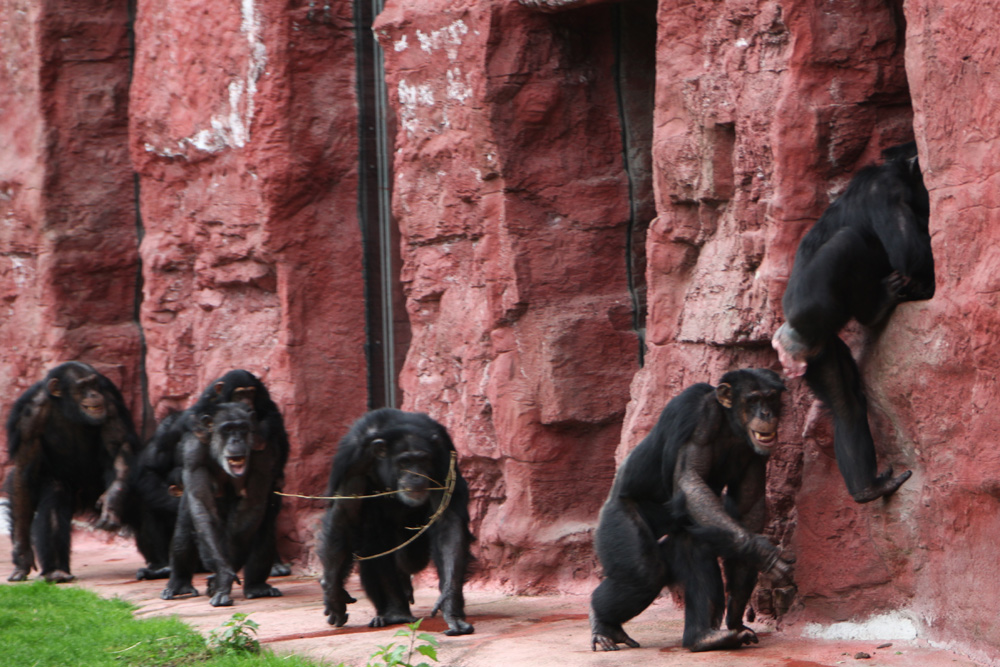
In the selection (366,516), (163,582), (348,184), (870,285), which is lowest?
(163,582)

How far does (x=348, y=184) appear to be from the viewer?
27.8ft

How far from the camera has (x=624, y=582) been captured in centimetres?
515

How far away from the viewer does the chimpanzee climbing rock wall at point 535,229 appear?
15.9ft

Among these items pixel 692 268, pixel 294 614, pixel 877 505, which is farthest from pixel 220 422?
pixel 877 505

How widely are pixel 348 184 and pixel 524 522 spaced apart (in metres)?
2.68

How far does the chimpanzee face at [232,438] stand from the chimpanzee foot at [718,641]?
2.93m

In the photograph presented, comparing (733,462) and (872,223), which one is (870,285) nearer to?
(872,223)

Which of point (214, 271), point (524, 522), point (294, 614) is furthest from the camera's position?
point (214, 271)

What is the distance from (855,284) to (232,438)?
11.2 ft

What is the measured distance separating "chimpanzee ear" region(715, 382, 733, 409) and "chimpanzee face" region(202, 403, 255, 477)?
9.27 ft

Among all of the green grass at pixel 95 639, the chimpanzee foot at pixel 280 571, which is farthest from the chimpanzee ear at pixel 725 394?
the chimpanzee foot at pixel 280 571

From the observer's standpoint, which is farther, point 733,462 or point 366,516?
point 366,516

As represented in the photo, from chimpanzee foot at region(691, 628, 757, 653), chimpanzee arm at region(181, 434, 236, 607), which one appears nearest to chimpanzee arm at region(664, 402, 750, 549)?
chimpanzee foot at region(691, 628, 757, 653)

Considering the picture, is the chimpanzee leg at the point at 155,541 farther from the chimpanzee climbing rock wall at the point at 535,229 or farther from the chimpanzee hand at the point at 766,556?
the chimpanzee hand at the point at 766,556
